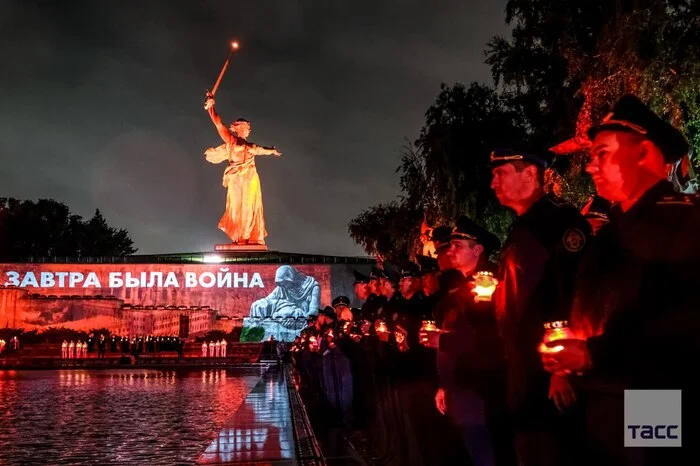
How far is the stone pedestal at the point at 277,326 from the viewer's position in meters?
47.7

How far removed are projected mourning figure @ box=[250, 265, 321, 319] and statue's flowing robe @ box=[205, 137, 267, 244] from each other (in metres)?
3.40

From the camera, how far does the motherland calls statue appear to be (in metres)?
51.3

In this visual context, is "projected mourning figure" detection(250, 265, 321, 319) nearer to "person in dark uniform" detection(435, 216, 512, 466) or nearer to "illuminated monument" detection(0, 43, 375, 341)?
"illuminated monument" detection(0, 43, 375, 341)

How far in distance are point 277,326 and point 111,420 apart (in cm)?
3667

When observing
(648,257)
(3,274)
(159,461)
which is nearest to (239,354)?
(3,274)

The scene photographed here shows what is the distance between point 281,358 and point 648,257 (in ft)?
112

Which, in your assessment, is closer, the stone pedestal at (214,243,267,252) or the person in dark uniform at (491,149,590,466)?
the person in dark uniform at (491,149,590,466)

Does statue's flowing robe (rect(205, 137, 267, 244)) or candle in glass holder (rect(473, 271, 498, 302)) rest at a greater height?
statue's flowing robe (rect(205, 137, 267, 244))

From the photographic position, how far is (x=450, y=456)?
508cm

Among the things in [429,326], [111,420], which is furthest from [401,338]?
[111,420]

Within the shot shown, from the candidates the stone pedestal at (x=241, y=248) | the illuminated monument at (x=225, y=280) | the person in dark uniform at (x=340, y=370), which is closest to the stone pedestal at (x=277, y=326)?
the illuminated monument at (x=225, y=280)

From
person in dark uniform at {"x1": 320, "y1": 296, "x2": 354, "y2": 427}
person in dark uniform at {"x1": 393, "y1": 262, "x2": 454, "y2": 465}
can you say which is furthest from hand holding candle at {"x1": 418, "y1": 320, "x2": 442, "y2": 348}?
person in dark uniform at {"x1": 320, "y1": 296, "x2": 354, "y2": 427}

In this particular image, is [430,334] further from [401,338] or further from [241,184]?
[241,184]

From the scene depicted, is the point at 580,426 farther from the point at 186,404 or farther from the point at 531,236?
the point at 186,404
